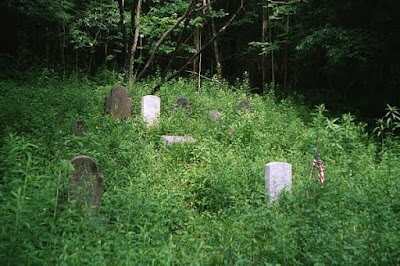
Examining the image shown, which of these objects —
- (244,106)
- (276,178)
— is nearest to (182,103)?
(244,106)

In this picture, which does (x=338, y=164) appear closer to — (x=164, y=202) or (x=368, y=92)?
(x=164, y=202)

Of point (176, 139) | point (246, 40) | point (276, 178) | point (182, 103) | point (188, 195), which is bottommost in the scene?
point (188, 195)

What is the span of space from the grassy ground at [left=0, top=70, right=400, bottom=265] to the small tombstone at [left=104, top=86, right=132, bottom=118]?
0.29 meters

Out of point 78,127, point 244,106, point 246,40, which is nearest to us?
point 78,127

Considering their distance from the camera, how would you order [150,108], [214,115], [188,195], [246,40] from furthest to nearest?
[246,40] → [214,115] → [150,108] → [188,195]

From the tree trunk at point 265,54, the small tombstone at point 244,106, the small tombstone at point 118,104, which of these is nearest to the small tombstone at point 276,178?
the small tombstone at point 118,104

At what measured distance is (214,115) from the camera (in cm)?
1011

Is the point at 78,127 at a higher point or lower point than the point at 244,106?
higher

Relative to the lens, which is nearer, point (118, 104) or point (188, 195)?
point (188, 195)

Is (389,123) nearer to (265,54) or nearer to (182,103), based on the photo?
(182,103)

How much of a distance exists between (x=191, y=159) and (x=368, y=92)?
316 inches

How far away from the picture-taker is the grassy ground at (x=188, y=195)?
11.4 ft

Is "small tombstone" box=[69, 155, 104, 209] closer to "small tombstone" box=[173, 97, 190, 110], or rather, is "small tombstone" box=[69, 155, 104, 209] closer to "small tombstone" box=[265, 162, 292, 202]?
"small tombstone" box=[265, 162, 292, 202]

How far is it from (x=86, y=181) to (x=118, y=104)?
16.2ft
